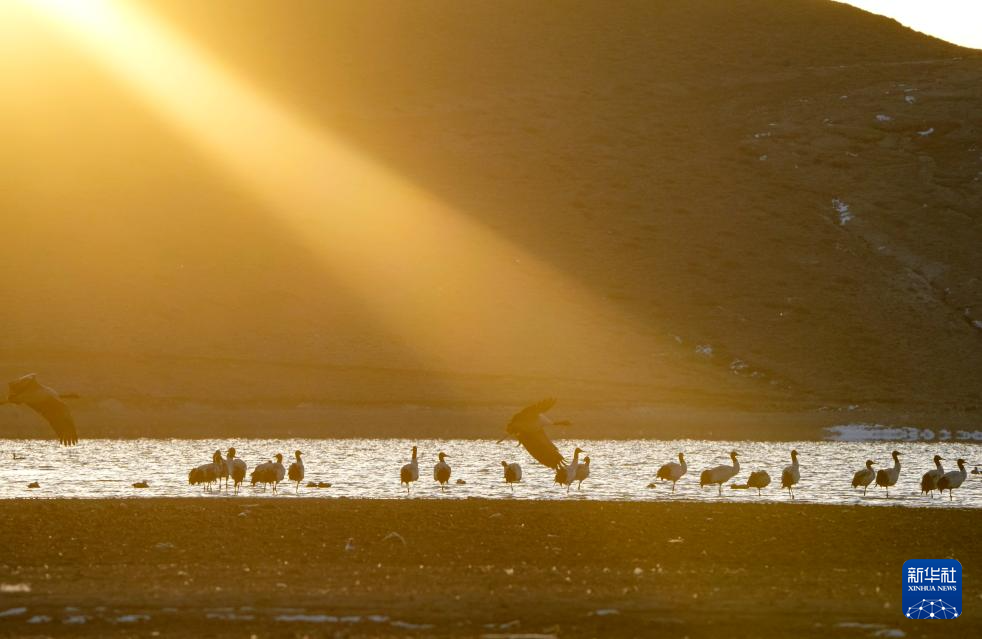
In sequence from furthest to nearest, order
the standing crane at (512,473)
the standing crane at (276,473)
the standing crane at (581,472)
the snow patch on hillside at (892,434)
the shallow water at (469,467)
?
the snow patch on hillside at (892,434)
the standing crane at (512,473)
the standing crane at (581,472)
the standing crane at (276,473)
the shallow water at (469,467)

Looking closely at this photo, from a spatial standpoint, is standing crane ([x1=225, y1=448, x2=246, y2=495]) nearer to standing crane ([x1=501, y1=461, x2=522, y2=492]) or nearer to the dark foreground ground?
the dark foreground ground

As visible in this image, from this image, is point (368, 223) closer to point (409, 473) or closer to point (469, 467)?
point (469, 467)

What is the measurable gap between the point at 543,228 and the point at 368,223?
1159 centimetres

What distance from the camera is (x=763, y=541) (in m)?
21.6

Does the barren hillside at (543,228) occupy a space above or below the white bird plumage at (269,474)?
above

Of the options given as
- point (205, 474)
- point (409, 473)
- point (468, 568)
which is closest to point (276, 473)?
point (205, 474)

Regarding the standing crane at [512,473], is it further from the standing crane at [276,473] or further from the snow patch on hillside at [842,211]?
the snow patch on hillside at [842,211]

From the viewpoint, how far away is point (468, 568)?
18.4 m

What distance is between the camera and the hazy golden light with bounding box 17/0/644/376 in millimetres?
74875

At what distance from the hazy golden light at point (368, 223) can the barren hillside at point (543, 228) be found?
481mm

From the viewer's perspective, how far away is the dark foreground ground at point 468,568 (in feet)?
47.0

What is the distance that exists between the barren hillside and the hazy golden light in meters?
0.48

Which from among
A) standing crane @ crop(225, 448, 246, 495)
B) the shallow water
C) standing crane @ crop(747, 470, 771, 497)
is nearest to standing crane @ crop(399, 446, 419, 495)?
the shallow water

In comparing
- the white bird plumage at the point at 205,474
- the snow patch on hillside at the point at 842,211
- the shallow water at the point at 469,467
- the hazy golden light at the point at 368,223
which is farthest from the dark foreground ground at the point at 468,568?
the snow patch on hillside at the point at 842,211
